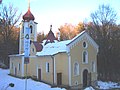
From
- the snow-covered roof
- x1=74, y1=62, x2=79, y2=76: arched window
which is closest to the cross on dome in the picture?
the snow-covered roof

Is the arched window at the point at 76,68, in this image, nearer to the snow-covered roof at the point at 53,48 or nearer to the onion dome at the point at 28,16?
the snow-covered roof at the point at 53,48

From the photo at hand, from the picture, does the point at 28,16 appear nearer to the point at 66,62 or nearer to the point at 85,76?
the point at 66,62

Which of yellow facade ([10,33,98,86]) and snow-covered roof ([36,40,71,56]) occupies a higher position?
snow-covered roof ([36,40,71,56])

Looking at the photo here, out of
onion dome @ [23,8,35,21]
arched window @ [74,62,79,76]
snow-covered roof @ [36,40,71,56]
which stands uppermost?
onion dome @ [23,8,35,21]

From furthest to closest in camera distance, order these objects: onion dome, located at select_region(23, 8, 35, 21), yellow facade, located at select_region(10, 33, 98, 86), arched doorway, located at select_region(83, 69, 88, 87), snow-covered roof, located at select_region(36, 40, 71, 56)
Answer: onion dome, located at select_region(23, 8, 35, 21) < arched doorway, located at select_region(83, 69, 88, 87) < snow-covered roof, located at select_region(36, 40, 71, 56) < yellow facade, located at select_region(10, 33, 98, 86)

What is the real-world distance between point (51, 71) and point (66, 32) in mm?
35374

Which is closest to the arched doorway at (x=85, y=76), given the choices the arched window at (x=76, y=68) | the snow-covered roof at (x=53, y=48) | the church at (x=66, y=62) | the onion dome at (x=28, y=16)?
the church at (x=66, y=62)

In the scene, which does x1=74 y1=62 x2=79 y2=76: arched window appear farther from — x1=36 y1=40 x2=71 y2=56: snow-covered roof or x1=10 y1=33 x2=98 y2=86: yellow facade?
x1=36 y1=40 x2=71 y2=56: snow-covered roof

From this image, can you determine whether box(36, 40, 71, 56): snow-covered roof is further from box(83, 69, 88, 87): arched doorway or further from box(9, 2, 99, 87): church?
box(83, 69, 88, 87): arched doorway

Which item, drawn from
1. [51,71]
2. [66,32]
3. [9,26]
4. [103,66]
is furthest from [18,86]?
[66,32]

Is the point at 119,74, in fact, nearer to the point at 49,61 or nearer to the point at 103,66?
the point at 103,66

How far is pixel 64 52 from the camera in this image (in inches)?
1368

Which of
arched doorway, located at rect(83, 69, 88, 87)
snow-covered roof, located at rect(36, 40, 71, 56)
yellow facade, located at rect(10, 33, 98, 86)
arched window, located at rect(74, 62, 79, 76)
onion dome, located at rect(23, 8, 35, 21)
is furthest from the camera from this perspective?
onion dome, located at rect(23, 8, 35, 21)

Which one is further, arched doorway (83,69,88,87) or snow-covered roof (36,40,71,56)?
arched doorway (83,69,88,87)
